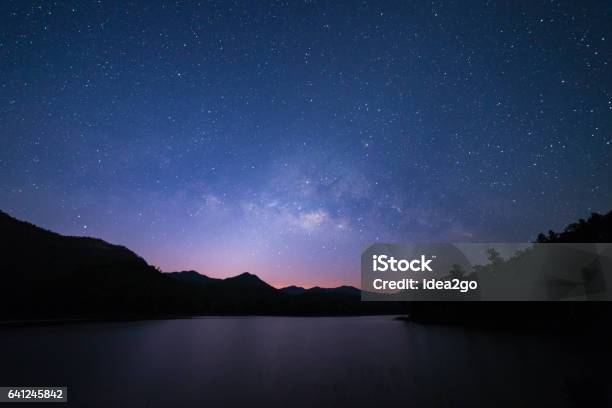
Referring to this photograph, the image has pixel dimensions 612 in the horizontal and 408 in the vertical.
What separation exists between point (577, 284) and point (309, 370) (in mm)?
60186

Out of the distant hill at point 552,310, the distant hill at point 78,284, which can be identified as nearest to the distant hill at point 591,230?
the distant hill at point 552,310

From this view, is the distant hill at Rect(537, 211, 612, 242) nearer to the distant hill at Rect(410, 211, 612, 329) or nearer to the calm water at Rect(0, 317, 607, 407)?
the distant hill at Rect(410, 211, 612, 329)

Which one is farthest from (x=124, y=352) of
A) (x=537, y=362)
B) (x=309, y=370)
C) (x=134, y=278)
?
(x=134, y=278)

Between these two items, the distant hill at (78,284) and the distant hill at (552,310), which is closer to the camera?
the distant hill at (552,310)

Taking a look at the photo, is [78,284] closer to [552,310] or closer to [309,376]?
[309,376]

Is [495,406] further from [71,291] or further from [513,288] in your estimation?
[71,291]

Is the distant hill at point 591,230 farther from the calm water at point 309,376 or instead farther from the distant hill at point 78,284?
the distant hill at point 78,284

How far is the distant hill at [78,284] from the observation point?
95.0 metres

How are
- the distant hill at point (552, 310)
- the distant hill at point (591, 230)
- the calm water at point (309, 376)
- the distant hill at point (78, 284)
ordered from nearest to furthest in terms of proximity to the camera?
the calm water at point (309, 376) → the distant hill at point (552, 310) → the distant hill at point (591, 230) → the distant hill at point (78, 284)

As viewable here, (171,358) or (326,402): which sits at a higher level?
(326,402)

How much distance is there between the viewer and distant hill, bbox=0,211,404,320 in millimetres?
95000

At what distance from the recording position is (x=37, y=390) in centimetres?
1708

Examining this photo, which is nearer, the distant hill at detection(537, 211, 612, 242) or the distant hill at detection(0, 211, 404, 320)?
the distant hill at detection(537, 211, 612, 242)

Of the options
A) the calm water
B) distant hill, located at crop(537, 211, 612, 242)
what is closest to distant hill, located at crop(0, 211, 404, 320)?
the calm water
